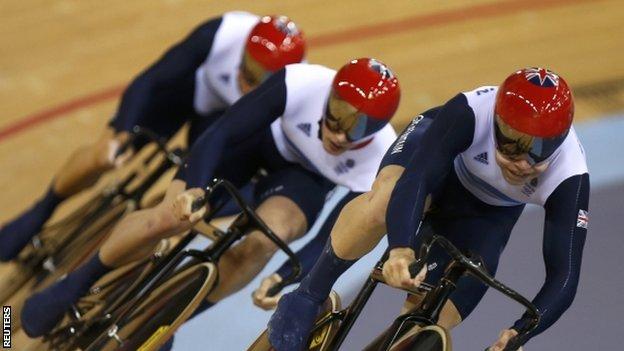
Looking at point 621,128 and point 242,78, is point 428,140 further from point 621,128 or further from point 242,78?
point 621,128

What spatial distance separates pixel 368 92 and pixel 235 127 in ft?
1.76

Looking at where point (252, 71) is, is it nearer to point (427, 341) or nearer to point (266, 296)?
→ point (266, 296)

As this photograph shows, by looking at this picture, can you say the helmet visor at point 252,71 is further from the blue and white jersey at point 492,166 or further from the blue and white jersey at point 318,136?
the blue and white jersey at point 492,166

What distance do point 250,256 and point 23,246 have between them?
1.39 metres

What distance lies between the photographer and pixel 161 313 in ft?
12.2

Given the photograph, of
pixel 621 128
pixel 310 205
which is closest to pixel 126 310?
pixel 310 205

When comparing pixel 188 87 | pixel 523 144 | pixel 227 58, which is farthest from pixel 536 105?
pixel 188 87

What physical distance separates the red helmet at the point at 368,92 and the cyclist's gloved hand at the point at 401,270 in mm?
729

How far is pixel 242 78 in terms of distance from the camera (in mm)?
4566

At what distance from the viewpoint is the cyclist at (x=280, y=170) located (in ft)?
12.4

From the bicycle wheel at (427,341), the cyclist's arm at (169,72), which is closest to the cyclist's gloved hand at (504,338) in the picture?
the bicycle wheel at (427,341)

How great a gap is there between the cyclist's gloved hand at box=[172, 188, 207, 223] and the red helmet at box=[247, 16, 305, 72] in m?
0.86

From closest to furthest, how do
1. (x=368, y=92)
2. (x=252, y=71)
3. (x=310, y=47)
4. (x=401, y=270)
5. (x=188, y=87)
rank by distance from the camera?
1. (x=401, y=270)
2. (x=368, y=92)
3. (x=252, y=71)
4. (x=188, y=87)
5. (x=310, y=47)

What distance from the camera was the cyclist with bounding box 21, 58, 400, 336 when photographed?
377 cm
